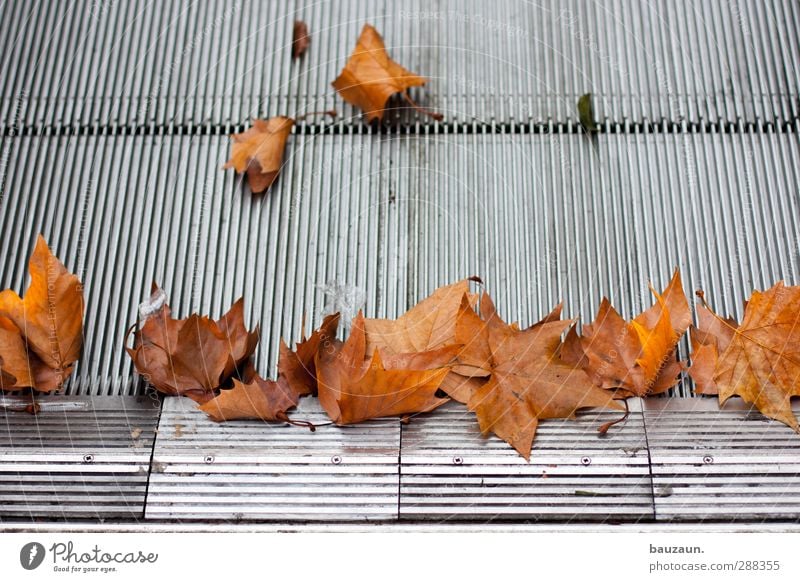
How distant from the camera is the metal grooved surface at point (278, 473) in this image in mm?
1461

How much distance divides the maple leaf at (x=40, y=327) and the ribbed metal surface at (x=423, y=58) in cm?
52

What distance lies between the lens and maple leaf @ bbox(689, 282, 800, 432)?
1.51 m

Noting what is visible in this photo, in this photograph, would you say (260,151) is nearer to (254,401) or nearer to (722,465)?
(254,401)

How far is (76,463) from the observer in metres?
1.49

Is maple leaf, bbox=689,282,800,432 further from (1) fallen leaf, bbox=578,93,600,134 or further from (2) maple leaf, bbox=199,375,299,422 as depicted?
(2) maple leaf, bbox=199,375,299,422

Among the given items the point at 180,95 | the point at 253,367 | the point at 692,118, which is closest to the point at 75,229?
the point at 180,95

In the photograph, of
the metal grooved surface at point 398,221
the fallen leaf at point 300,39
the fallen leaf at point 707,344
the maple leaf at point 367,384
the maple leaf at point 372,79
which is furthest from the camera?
the fallen leaf at point 300,39

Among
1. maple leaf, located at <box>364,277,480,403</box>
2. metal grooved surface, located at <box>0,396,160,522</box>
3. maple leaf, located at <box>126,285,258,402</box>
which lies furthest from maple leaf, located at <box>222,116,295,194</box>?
metal grooved surface, located at <box>0,396,160,522</box>

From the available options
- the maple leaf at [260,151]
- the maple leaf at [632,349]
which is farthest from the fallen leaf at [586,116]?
the maple leaf at [260,151]

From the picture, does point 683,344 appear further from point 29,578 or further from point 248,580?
point 29,578

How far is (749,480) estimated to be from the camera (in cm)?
148

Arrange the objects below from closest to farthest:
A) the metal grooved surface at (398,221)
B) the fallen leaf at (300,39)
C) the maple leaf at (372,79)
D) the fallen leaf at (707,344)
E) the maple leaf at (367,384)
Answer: the maple leaf at (367,384)
the fallen leaf at (707,344)
the metal grooved surface at (398,221)
the maple leaf at (372,79)
the fallen leaf at (300,39)

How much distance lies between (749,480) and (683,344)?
30cm

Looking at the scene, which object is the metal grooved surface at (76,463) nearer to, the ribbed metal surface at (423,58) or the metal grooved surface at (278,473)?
the metal grooved surface at (278,473)
